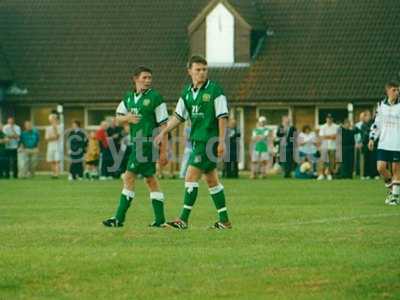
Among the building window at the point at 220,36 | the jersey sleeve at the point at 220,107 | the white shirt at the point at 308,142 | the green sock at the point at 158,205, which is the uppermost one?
the building window at the point at 220,36

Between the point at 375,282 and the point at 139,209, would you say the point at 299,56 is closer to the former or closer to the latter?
the point at 139,209

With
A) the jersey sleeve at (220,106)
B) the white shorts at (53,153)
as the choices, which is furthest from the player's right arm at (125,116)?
the white shorts at (53,153)

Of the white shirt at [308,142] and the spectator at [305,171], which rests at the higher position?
the white shirt at [308,142]

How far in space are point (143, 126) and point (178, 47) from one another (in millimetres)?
39452

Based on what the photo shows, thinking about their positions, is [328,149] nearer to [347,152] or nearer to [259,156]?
[347,152]

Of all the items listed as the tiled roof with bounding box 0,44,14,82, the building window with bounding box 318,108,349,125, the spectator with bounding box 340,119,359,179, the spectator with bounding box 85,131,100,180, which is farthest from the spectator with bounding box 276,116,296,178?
the tiled roof with bounding box 0,44,14,82

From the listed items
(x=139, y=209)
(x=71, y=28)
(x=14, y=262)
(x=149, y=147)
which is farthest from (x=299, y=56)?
(x=14, y=262)

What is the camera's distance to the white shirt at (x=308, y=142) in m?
47.6

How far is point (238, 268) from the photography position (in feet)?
48.0

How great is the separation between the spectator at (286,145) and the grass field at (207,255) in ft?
71.0

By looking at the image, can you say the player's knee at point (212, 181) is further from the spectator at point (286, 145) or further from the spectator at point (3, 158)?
the spectator at point (3, 158)

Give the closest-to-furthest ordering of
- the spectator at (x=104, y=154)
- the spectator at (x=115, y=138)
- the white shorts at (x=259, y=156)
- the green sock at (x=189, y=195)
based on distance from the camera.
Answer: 1. the green sock at (x=189, y=195)
2. the spectator at (x=104, y=154)
3. the spectator at (x=115, y=138)
4. the white shorts at (x=259, y=156)

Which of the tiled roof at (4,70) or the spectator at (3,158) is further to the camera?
the tiled roof at (4,70)

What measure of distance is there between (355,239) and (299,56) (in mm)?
39596
